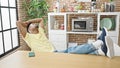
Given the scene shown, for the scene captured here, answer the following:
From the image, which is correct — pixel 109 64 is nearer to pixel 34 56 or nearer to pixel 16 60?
pixel 34 56

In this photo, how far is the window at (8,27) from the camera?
3.57 meters

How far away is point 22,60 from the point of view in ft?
6.08

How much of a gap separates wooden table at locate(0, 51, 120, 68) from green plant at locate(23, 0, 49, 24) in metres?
2.45

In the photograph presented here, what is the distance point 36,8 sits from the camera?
4297 mm

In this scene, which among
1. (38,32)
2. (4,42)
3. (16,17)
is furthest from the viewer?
(16,17)

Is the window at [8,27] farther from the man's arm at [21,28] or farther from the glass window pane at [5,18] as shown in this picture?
the man's arm at [21,28]

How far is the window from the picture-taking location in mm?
3570

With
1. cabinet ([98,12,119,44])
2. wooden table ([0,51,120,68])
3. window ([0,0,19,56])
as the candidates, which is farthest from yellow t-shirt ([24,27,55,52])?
cabinet ([98,12,119,44])

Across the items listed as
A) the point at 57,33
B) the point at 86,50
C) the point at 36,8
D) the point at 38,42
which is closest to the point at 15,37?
the point at 36,8

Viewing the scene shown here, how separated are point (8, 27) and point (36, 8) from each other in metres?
0.91

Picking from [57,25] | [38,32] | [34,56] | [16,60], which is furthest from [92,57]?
[57,25]

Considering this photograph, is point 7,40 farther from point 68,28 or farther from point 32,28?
point 68,28

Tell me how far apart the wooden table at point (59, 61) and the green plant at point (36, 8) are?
2454 millimetres

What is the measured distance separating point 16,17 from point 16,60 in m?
2.61
